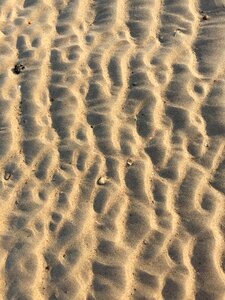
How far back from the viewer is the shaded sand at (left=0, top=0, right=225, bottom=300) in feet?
11.7

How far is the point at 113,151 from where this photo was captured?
422 centimetres

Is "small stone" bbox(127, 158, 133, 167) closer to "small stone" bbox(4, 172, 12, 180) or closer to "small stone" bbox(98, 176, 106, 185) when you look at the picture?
"small stone" bbox(98, 176, 106, 185)

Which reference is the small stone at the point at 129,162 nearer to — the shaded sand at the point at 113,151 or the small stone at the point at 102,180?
the shaded sand at the point at 113,151

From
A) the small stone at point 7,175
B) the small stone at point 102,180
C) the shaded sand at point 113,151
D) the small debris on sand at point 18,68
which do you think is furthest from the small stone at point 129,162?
the small debris on sand at point 18,68

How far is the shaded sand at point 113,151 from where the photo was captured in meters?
3.55

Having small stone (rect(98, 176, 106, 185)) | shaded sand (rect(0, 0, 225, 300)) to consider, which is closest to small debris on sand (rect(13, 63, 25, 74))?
shaded sand (rect(0, 0, 225, 300))

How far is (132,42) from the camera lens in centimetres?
511

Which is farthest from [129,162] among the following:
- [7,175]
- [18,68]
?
[18,68]

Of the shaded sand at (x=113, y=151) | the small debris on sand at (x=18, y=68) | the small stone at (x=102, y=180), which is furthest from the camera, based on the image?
the small debris on sand at (x=18, y=68)

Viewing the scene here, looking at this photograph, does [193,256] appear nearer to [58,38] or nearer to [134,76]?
[134,76]

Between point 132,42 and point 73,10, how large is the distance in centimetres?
93

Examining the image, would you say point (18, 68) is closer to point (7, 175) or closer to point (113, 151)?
point (7, 175)

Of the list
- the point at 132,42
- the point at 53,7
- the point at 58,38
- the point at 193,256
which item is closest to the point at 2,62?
the point at 58,38

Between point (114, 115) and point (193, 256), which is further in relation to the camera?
point (114, 115)
